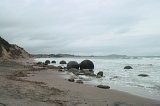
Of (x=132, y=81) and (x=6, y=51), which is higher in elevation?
(x=6, y=51)

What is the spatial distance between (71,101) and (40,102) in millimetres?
1478

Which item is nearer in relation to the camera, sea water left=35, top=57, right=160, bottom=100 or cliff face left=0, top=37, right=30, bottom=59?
sea water left=35, top=57, right=160, bottom=100

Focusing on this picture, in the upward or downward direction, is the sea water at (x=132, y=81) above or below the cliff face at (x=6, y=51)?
below

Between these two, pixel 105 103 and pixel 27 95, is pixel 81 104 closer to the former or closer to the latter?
pixel 105 103

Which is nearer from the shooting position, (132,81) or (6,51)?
(132,81)

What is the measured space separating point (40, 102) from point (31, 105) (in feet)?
2.57

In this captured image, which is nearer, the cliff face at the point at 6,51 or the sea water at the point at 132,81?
the sea water at the point at 132,81

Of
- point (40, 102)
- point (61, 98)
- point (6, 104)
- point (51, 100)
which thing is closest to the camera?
point (6, 104)

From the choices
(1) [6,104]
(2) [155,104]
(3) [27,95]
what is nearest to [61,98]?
(3) [27,95]

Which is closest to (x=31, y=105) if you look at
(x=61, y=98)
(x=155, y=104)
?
A: (x=61, y=98)

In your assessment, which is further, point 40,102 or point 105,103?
point 105,103

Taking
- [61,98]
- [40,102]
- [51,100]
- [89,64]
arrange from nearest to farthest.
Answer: [40,102]
[51,100]
[61,98]
[89,64]

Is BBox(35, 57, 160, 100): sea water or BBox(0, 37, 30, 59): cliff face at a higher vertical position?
BBox(0, 37, 30, 59): cliff face

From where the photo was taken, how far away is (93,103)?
11.2 m
